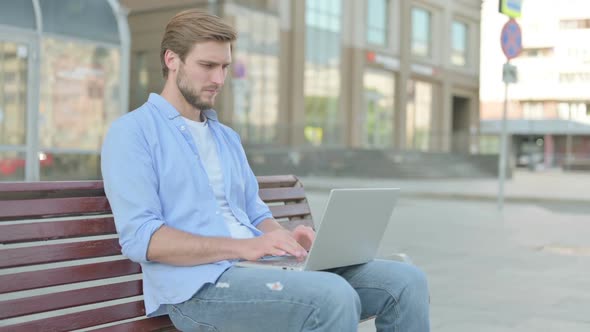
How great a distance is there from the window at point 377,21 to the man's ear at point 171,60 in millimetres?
39669

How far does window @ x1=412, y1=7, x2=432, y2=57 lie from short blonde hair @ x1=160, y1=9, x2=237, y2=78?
44428 millimetres

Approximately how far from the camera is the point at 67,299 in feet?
8.76

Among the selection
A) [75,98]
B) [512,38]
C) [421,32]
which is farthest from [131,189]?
[421,32]

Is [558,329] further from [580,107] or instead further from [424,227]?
[580,107]

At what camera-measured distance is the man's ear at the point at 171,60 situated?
277 centimetres

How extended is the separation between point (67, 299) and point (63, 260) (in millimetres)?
134

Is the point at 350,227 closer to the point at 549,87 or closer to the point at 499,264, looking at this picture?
the point at 499,264

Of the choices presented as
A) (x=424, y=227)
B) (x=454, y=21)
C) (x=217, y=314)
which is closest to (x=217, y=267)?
(x=217, y=314)

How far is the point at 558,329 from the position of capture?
4852 millimetres

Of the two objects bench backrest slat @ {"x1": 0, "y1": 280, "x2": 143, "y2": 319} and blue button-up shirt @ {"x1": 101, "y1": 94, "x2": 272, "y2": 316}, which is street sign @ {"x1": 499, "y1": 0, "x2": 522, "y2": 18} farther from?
bench backrest slat @ {"x1": 0, "y1": 280, "x2": 143, "y2": 319}

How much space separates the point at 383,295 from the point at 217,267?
0.67 meters

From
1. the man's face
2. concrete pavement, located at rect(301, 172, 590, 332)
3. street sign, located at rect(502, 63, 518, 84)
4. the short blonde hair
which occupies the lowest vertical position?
concrete pavement, located at rect(301, 172, 590, 332)

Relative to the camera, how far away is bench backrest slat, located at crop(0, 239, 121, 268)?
2.55m

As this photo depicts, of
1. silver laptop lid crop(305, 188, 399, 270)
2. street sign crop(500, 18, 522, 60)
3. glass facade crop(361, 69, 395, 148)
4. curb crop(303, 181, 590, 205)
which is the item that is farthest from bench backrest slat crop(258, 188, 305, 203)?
glass facade crop(361, 69, 395, 148)
